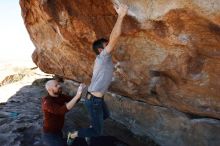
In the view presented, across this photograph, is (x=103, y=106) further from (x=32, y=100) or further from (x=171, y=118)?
(x=32, y=100)

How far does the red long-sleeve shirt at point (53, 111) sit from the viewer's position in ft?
19.4

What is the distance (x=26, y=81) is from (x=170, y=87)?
7.36 meters

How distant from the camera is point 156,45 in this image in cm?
626

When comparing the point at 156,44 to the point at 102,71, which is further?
the point at 156,44

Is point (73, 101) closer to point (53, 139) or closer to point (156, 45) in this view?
point (53, 139)

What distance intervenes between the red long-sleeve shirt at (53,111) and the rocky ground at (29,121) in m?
1.22

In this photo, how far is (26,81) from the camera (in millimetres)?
12859

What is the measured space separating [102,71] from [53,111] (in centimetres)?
101

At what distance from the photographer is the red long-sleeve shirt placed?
5.91 meters

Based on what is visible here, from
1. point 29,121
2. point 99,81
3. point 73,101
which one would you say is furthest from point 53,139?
point 29,121

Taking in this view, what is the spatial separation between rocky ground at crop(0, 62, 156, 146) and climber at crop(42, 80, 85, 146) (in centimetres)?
119

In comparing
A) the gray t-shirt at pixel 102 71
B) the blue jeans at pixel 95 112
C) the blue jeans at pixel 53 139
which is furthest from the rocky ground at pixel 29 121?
→ the gray t-shirt at pixel 102 71

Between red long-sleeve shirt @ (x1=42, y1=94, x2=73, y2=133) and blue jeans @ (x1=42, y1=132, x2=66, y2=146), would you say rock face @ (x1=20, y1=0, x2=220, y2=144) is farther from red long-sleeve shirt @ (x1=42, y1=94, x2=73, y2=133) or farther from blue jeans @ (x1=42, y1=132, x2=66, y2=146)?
blue jeans @ (x1=42, y1=132, x2=66, y2=146)

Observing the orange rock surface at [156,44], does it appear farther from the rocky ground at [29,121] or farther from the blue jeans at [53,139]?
the blue jeans at [53,139]
